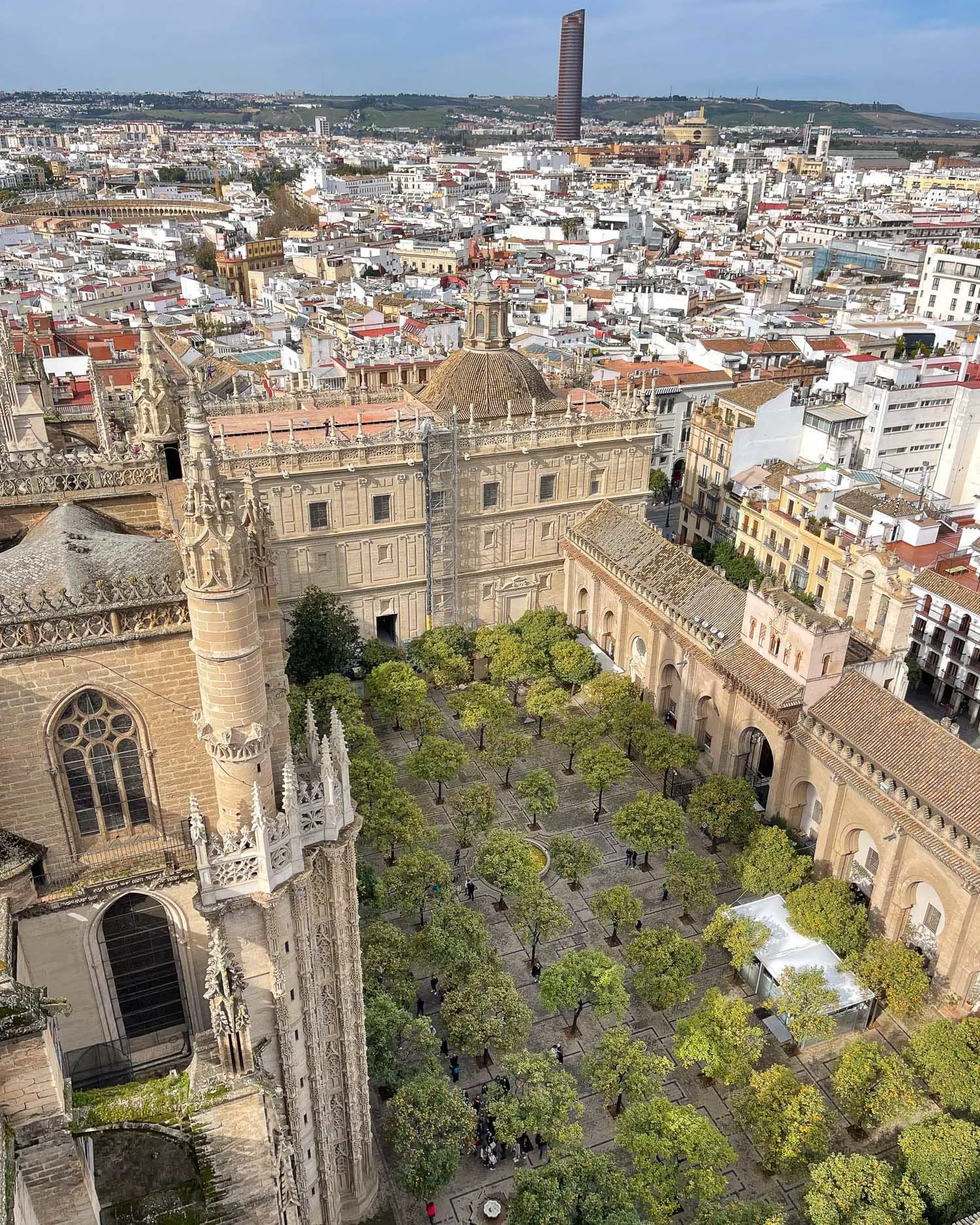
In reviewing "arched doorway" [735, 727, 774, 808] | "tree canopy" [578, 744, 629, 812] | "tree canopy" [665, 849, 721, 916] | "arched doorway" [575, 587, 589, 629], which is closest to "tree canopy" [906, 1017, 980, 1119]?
"tree canopy" [665, 849, 721, 916]

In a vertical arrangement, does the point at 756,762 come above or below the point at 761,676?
below

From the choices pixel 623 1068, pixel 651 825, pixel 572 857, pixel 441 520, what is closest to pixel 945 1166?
pixel 623 1068

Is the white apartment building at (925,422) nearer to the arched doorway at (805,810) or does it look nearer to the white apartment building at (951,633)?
the white apartment building at (951,633)

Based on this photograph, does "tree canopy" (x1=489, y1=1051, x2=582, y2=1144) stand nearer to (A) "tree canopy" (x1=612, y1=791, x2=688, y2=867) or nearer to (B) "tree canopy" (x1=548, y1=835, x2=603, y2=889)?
(B) "tree canopy" (x1=548, y1=835, x2=603, y2=889)

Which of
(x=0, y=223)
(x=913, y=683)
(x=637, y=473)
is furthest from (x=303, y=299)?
(x=0, y=223)

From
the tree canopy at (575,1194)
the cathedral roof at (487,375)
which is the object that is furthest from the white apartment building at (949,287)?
the tree canopy at (575,1194)

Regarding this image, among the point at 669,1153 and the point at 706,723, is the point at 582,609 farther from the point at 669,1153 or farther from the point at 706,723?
the point at 669,1153
